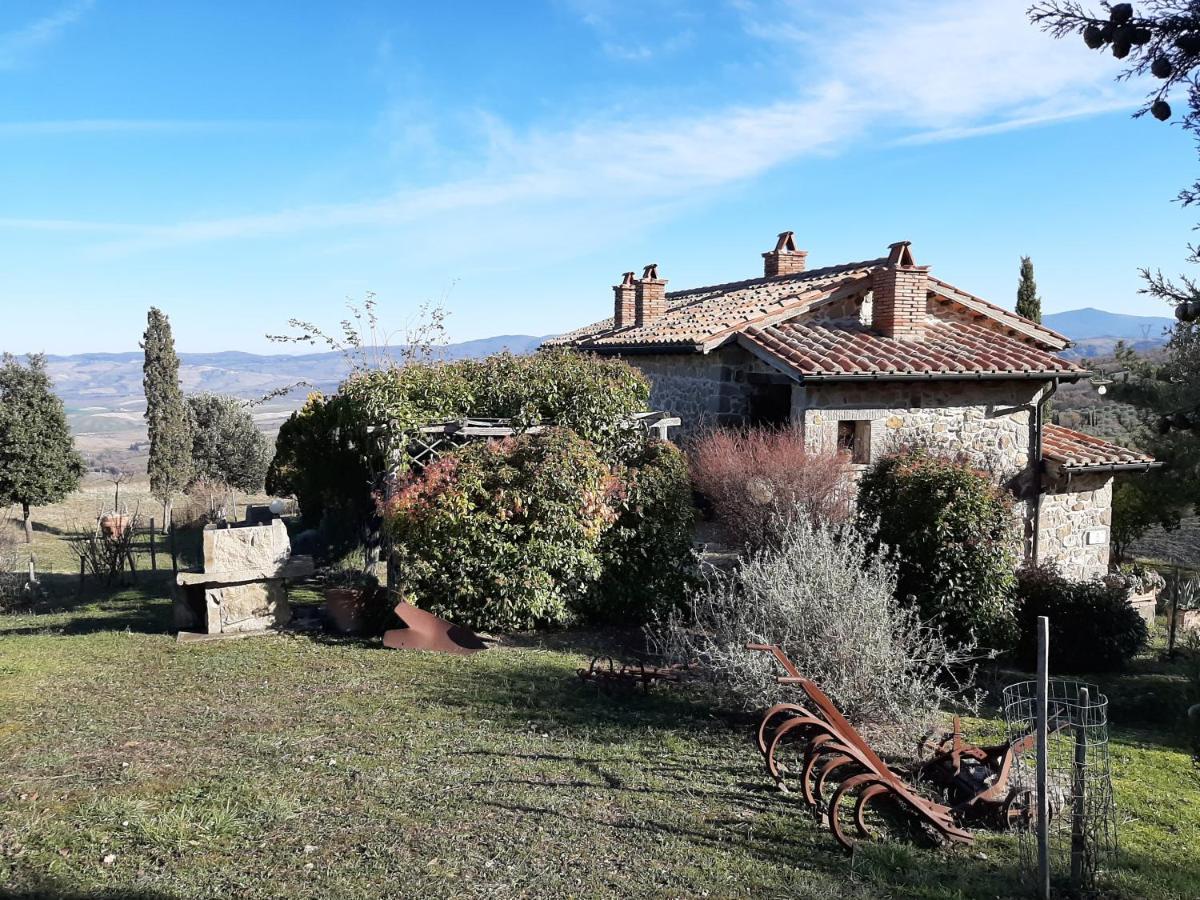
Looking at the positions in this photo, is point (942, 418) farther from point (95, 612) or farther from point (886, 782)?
point (95, 612)

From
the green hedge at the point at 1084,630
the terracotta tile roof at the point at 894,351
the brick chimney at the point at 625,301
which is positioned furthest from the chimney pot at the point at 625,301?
the green hedge at the point at 1084,630

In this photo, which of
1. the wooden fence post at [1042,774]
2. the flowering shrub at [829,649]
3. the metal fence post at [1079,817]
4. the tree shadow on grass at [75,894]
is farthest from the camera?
the flowering shrub at [829,649]

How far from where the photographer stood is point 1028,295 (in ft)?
86.6

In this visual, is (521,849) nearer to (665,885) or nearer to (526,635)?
(665,885)

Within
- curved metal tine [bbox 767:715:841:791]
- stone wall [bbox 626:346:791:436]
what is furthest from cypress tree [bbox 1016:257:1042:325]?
curved metal tine [bbox 767:715:841:791]

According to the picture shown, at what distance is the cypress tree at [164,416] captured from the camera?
26.3 meters

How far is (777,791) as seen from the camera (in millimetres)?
5863

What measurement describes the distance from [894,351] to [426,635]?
8777mm

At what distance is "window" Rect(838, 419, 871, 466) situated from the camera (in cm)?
1412

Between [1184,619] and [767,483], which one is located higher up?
[767,483]

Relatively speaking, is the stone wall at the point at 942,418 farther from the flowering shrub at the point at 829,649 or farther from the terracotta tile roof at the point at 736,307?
the flowering shrub at the point at 829,649

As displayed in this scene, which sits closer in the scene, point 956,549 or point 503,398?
point 956,549

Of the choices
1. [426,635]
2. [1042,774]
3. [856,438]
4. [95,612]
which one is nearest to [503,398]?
[426,635]

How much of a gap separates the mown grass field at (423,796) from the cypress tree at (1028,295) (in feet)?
66.6
